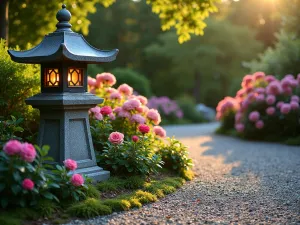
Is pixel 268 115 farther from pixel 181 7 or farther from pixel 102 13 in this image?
pixel 102 13

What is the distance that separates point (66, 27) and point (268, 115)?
7.07 m

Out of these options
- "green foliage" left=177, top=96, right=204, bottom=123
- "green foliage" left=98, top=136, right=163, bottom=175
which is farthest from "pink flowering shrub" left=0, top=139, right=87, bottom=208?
"green foliage" left=177, top=96, right=204, bottom=123

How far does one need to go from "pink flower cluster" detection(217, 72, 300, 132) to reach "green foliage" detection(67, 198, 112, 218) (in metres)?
7.07

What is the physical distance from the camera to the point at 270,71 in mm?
13336

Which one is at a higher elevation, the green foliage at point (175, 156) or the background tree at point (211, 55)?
the background tree at point (211, 55)

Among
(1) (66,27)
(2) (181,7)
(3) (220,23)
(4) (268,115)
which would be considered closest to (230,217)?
(1) (66,27)

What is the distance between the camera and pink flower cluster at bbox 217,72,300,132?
10570 mm

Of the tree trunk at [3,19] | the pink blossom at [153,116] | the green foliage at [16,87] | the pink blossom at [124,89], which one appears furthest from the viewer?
the tree trunk at [3,19]

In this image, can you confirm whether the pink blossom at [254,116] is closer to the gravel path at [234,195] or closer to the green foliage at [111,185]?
the gravel path at [234,195]

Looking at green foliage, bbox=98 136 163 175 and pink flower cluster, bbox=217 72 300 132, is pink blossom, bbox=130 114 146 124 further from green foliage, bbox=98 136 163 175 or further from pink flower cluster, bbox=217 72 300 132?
pink flower cluster, bbox=217 72 300 132

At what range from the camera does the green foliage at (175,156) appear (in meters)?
6.28

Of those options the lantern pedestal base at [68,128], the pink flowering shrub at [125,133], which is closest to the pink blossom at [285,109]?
the pink flowering shrub at [125,133]

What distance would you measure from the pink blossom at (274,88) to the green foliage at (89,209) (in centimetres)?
755

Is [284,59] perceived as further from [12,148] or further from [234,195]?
[12,148]
